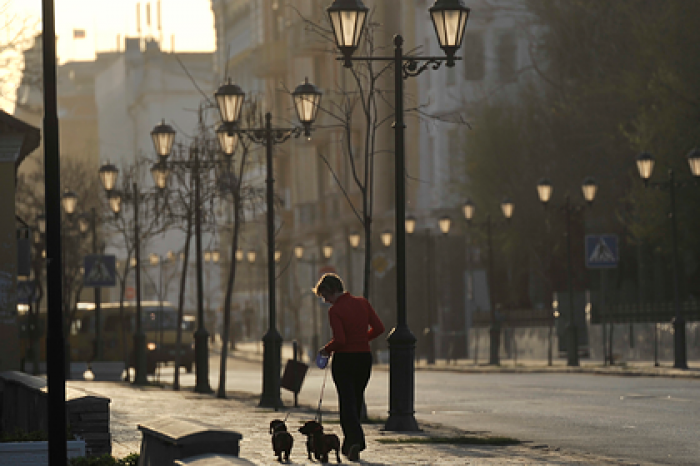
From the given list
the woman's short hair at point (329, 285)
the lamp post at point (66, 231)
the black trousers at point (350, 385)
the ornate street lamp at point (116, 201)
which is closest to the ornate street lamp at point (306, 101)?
the woman's short hair at point (329, 285)

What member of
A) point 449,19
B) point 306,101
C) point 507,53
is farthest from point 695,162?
point 507,53

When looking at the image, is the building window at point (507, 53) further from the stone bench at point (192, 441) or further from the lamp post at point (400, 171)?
the stone bench at point (192, 441)

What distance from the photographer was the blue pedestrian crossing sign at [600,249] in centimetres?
3366

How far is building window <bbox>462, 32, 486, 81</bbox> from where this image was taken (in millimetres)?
59500

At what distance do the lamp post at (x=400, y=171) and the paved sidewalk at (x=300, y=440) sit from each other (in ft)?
1.15

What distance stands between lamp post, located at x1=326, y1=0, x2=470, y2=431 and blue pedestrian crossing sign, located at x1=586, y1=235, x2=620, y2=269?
1701 cm

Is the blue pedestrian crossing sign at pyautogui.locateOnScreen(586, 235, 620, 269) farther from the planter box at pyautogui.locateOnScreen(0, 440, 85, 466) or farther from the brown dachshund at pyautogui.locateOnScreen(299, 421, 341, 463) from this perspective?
the planter box at pyautogui.locateOnScreen(0, 440, 85, 466)

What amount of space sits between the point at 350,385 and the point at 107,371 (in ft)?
94.1

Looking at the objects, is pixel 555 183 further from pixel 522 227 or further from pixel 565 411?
pixel 565 411

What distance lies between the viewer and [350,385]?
12.8 m


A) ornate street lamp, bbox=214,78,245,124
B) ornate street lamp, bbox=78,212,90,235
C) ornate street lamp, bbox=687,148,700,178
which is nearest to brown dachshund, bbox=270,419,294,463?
ornate street lamp, bbox=214,78,245,124

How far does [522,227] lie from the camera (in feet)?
172

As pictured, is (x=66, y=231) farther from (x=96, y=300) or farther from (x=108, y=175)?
(x=108, y=175)

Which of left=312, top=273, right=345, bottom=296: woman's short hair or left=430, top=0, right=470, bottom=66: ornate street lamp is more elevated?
left=430, top=0, right=470, bottom=66: ornate street lamp
